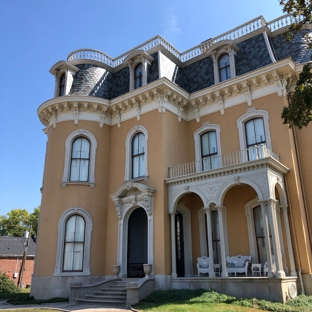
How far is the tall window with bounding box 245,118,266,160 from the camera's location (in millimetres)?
14227

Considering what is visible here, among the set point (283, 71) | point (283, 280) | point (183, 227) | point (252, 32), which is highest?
point (252, 32)

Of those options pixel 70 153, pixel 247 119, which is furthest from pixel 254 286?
pixel 70 153

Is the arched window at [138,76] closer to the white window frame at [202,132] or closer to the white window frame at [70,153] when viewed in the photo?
the white window frame at [70,153]

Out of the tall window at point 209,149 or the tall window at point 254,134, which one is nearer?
the tall window at point 254,134

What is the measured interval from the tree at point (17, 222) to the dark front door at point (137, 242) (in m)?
37.9

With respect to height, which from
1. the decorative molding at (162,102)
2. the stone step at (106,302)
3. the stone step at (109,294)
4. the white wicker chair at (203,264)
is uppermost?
the decorative molding at (162,102)

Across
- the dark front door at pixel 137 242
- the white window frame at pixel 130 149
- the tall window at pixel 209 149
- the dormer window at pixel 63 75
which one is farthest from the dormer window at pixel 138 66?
the dark front door at pixel 137 242

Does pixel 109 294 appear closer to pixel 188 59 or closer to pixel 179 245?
pixel 179 245

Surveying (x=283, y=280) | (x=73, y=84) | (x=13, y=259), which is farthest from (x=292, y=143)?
(x=13, y=259)

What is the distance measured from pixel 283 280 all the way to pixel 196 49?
509 inches

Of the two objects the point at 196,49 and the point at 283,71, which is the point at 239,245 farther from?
the point at 196,49

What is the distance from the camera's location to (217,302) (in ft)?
34.6

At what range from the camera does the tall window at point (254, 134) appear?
14.2m

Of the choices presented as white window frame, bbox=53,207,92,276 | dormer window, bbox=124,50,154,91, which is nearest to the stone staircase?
white window frame, bbox=53,207,92,276
